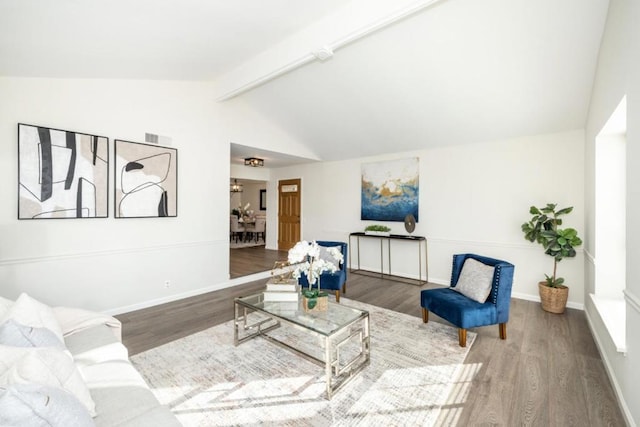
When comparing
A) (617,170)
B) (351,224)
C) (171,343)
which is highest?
(617,170)

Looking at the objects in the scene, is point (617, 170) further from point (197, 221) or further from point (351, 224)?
point (197, 221)

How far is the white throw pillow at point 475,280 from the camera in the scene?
111 inches

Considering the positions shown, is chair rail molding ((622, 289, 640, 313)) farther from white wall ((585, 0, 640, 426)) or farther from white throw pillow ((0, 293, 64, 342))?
white throw pillow ((0, 293, 64, 342))

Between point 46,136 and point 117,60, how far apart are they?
3.51ft

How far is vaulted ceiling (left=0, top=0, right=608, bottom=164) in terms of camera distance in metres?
2.25

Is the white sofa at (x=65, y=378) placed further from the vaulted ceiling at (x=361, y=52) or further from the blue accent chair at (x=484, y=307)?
Result: the blue accent chair at (x=484, y=307)

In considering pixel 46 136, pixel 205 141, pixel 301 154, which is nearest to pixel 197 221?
pixel 205 141

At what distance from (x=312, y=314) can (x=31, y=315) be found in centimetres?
180

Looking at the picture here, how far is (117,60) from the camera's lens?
9.31ft

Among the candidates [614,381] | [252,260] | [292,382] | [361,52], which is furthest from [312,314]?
[252,260]

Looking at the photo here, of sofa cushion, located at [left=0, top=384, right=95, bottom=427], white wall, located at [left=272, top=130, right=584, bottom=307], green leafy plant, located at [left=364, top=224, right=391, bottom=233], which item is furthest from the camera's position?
green leafy plant, located at [left=364, top=224, right=391, bottom=233]

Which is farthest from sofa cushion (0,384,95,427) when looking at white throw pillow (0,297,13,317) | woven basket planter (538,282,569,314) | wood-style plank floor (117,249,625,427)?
woven basket planter (538,282,569,314)

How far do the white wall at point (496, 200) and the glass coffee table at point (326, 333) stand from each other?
290 centimetres

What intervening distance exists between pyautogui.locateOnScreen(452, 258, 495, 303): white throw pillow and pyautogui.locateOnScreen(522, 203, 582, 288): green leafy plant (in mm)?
1340
